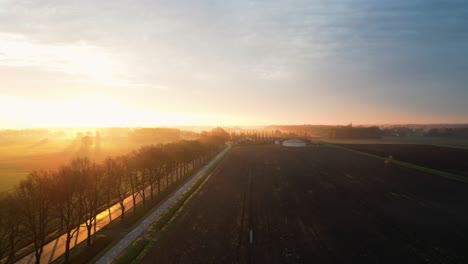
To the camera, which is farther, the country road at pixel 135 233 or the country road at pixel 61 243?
the country road at pixel 61 243

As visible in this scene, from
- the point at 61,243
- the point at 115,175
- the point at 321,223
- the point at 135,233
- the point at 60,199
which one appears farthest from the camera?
the point at 115,175

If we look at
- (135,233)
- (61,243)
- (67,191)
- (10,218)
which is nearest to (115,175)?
(67,191)

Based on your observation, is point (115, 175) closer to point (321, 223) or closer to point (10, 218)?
point (10, 218)

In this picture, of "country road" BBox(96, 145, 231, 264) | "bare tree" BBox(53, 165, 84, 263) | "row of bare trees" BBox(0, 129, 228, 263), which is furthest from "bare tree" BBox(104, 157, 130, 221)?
"bare tree" BBox(53, 165, 84, 263)

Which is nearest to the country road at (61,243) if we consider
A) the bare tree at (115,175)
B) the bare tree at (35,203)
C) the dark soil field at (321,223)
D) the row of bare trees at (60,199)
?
the row of bare trees at (60,199)

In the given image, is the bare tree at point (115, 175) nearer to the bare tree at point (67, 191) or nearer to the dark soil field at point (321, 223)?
the bare tree at point (67, 191)

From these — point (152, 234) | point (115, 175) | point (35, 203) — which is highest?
point (115, 175)

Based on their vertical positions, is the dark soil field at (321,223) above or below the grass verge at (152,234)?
above

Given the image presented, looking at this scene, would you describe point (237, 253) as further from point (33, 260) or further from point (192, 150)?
point (192, 150)
